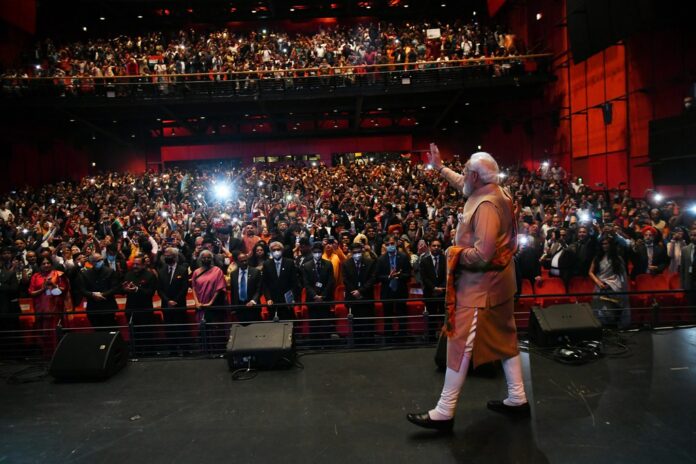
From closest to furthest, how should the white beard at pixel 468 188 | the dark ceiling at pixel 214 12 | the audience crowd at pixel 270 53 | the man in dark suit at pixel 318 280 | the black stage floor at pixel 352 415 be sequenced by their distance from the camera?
1. the black stage floor at pixel 352 415
2. the white beard at pixel 468 188
3. the man in dark suit at pixel 318 280
4. the audience crowd at pixel 270 53
5. the dark ceiling at pixel 214 12

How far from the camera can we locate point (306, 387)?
3812 mm

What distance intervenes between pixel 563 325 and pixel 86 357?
13.9 feet

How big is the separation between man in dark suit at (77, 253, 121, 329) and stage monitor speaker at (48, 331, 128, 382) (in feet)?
5.44

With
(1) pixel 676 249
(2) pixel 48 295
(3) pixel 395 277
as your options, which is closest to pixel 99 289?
(2) pixel 48 295

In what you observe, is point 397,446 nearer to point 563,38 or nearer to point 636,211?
point 636,211

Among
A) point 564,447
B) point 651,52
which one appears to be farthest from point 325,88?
point 564,447

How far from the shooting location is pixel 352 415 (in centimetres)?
329

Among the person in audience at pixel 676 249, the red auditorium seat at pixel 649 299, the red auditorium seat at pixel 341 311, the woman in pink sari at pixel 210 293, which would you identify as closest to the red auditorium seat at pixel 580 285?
the red auditorium seat at pixel 649 299

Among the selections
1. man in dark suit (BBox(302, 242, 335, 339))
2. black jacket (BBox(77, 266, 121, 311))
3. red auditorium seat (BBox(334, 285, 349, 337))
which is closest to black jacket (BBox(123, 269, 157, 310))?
black jacket (BBox(77, 266, 121, 311))

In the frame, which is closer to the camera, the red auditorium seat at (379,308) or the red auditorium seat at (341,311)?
the red auditorium seat at (341,311)

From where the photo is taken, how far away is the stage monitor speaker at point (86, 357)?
4.02 m

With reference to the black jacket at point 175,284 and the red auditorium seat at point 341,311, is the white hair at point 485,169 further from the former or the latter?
the black jacket at point 175,284

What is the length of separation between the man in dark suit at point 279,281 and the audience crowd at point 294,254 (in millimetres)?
13

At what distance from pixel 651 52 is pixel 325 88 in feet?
34.0
